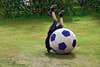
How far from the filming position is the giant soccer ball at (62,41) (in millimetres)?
9492

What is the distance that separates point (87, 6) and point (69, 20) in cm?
253

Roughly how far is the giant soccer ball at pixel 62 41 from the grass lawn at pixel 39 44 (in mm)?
197

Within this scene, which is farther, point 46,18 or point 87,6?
point 87,6

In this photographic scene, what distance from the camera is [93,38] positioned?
12273mm

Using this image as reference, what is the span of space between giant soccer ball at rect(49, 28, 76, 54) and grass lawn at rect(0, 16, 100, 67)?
0.65ft

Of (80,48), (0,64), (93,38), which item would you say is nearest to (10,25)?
(93,38)

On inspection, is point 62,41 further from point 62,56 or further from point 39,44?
point 39,44

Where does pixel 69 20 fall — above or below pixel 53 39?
below

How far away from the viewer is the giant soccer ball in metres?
9.49

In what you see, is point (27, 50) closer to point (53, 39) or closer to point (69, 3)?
point (53, 39)

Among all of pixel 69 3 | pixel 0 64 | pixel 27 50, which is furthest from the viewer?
pixel 69 3

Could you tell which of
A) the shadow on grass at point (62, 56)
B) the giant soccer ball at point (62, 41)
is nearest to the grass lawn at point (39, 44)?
the shadow on grass at point (62, 56)

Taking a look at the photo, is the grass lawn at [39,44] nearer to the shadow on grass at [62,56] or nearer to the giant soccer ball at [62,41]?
the shadow on grass at [62,56]

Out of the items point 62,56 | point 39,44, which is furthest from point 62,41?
point 39,44
